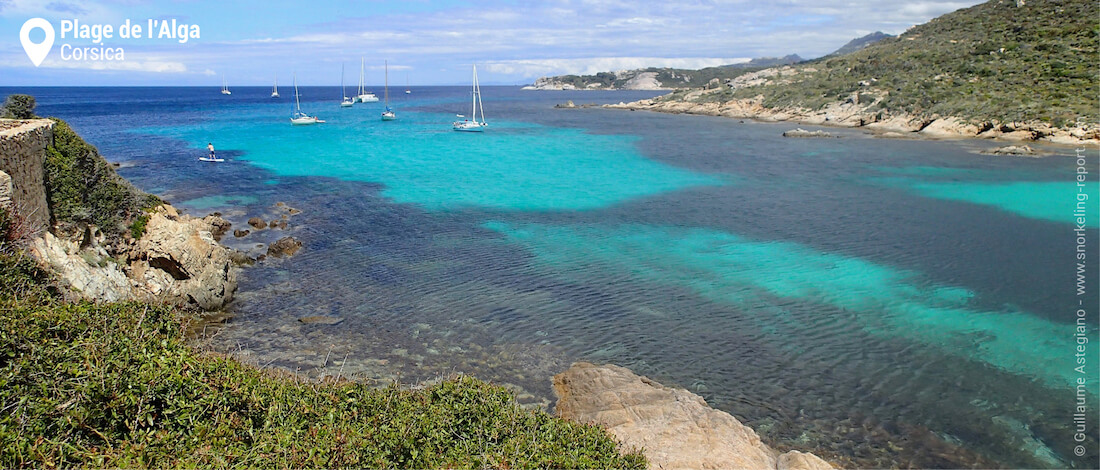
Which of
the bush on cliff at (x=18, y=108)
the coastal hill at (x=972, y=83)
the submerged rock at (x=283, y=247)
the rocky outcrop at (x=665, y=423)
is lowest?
the rocky outcrop at (x=665, y=423)

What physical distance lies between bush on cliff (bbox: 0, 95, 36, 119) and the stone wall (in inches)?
69.7

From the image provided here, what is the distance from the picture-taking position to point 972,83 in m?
67.4

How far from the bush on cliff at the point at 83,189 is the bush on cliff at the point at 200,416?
26.3 feet

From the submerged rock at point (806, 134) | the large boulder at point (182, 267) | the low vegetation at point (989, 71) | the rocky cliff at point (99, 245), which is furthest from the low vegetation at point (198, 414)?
the low vegetation at point (989, 71)

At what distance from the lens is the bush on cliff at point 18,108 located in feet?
58.7

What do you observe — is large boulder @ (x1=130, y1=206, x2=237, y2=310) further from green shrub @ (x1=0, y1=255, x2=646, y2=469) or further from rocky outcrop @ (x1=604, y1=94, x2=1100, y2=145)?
rocky outcrop @ (x1=604, y1=94, x2=1100, y2=145)

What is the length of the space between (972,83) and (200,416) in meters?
79.7

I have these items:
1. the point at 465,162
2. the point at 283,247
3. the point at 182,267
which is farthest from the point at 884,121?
the point at 182,267

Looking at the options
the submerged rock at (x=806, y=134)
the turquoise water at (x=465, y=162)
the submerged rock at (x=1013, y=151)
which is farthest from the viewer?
the submerged rock at (x=806, y=134)

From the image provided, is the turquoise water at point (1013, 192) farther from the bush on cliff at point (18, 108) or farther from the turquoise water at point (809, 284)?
the bush on cliff at point (18, 108)

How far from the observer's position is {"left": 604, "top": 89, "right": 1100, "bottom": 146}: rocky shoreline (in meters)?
53.3

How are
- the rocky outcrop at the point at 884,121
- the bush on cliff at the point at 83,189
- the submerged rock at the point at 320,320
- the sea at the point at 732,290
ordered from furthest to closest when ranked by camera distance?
the rocky outcrop at the point at 884,121 → the submerged rock at the point at 320,320 → the bush on cliff at the point at 83,189 → the sea at the point at 732,290

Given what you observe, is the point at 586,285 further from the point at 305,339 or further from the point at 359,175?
the point at 359,175

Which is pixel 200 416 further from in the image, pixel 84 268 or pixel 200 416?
pixel 84 268
